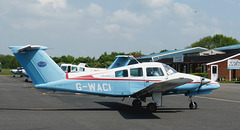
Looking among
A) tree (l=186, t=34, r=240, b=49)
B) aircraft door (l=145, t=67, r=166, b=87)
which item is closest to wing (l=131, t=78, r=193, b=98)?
aircraft door (l=145, t=67, r=166, b=87)

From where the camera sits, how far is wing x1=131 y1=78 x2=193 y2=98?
10.5 metres

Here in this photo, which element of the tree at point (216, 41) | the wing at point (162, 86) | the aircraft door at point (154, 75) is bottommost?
the wing at point (162, 86)

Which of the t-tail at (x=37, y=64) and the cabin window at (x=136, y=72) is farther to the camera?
the cabin window at (x=136, y=72)

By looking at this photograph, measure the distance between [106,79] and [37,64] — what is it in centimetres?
300

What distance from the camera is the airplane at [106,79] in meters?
11.2

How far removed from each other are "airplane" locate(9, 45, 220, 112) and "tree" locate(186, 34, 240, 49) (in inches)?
4189

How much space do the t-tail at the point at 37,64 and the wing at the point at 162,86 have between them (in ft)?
11.4

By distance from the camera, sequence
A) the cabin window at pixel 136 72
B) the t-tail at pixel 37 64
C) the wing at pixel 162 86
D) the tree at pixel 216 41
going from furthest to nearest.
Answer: the tree at pixel 216 41, the cabin window at pixel 136 72, the t-tail at pixel 37 64, the wing at pixel 162 86

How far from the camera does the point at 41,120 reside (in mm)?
9148

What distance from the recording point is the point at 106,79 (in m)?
11.8

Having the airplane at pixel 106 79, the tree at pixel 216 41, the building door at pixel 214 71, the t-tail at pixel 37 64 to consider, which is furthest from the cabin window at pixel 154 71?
the tree at pixel 216 41

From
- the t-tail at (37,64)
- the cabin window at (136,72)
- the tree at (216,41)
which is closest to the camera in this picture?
the t-tail at (37,64)

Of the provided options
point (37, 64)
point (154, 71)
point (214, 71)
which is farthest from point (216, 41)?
point (37, 64)

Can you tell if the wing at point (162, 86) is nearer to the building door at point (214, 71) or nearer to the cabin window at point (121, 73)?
the cabin window at point (121, 73)
